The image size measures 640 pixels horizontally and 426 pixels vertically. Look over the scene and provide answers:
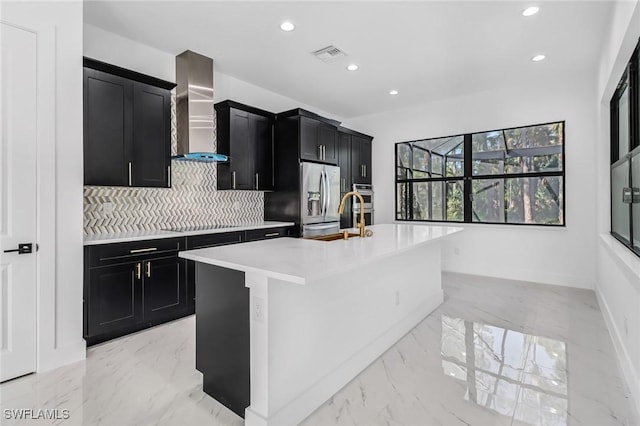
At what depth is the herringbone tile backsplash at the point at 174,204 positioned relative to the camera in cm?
322

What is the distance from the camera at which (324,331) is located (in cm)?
201

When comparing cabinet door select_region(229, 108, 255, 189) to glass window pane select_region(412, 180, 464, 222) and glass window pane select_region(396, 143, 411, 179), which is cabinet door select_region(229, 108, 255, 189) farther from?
glass window pane select_region(412, 180, 464, 222)

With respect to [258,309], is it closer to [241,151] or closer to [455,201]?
[241,151]

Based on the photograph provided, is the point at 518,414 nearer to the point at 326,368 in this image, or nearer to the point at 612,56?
the point at 326,368

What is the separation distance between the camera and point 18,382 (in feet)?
7.16

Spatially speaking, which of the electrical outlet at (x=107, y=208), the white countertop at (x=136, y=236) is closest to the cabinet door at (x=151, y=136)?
the electrical outlet at (x=107, y=208)

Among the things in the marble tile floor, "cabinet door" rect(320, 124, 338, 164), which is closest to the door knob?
the marble tile floor

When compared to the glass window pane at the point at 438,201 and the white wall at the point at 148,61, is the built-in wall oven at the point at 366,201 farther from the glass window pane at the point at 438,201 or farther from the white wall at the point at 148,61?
the white wall at the point at 148,61

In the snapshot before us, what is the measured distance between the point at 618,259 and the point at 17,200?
4.38 m

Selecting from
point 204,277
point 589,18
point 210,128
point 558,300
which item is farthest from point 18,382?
point 589,18

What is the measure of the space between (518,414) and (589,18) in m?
3.48

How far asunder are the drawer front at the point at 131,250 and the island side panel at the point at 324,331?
1788 millimetres

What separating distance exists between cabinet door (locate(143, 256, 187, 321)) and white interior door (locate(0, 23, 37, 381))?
0.83 metres

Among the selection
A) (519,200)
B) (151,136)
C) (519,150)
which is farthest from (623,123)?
(151,136)
